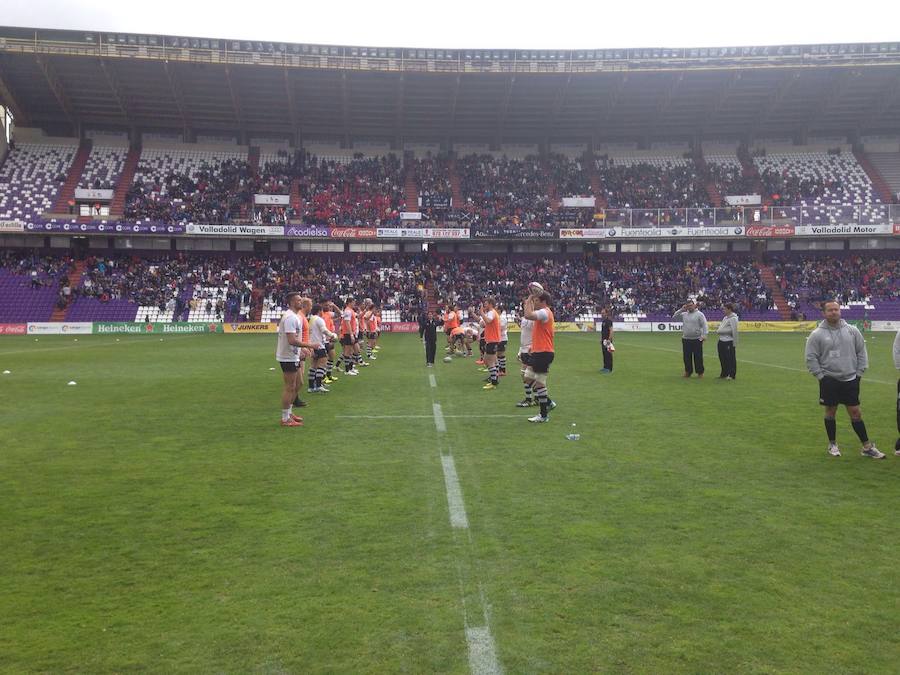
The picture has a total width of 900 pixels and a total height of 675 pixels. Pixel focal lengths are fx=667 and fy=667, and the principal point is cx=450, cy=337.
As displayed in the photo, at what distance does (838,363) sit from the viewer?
868 centimetres

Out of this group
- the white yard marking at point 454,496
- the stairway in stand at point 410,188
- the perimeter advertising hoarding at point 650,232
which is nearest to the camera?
the white yard marking at point 454,496

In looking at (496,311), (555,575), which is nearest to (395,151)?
(496,311)

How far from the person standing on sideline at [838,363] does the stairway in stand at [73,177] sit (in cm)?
5450

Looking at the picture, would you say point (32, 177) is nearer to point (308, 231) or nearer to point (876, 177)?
point (308, 231)

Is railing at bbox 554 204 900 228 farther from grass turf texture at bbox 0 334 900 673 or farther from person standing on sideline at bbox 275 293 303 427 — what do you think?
person standing on sideline at bbox 275 293 303 427

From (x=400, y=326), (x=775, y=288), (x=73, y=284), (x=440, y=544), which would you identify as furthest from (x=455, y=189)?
(x=440, y=544)

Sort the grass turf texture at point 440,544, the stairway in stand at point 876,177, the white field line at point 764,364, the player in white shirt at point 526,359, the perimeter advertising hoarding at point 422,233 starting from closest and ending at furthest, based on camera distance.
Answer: the grass turf texture at point 440,544 → the player in white shirt at point 526,359 → the white field line at point 764,364 → the perimeter advertising hoarding at point 422,233 → the stairway in stand at point 876,177

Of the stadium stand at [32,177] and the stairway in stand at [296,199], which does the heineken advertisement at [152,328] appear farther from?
the stairway in stand at [296,199]

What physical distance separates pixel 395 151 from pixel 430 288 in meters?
17.2

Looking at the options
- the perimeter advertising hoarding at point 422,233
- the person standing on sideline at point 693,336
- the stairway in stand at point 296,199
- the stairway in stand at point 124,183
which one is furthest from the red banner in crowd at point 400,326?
the person standing on sideline at point 693,336

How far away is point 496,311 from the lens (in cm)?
1752

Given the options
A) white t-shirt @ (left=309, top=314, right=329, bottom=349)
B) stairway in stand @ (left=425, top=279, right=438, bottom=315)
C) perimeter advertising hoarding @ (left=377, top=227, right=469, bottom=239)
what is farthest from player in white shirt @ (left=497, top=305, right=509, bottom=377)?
perimeter advertising hoarding @ (left=377, top=227, right=469, bottom=239)

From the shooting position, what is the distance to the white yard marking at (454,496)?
20.3 ft

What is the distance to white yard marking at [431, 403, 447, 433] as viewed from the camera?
11.0 meters
